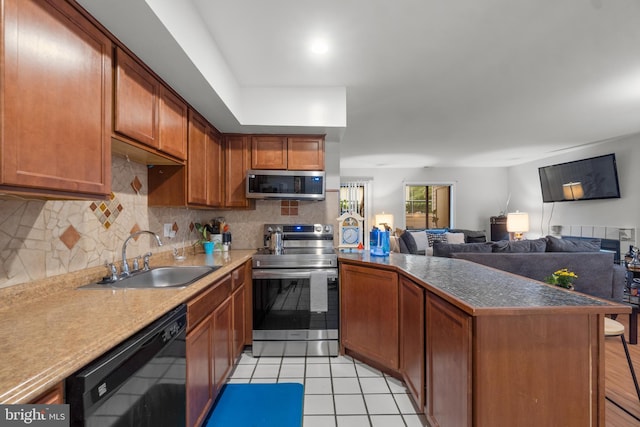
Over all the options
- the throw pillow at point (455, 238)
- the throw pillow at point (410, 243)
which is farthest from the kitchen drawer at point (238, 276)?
the throw pillow at point (455, 238)

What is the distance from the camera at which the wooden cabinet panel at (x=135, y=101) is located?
137 centimetres

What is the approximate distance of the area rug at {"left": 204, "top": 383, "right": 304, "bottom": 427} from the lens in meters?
1.65

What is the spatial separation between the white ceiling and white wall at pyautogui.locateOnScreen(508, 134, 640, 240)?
1.20m

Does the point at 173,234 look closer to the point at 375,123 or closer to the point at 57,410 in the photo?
the point at 57,410

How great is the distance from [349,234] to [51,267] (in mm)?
2183

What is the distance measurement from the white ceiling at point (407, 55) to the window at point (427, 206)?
3856 mm

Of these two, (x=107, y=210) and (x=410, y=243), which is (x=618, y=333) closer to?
(x=107, y=210)

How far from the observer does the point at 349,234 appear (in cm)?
283

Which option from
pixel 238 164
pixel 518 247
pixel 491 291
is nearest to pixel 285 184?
pixel 238 164

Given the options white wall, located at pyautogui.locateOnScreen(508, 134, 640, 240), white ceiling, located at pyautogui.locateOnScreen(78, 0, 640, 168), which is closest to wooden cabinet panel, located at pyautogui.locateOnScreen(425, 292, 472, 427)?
white ceiling, located at pyautogui.locateOnScreen(78, 0, 640, 168)

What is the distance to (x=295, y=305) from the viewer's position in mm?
2395

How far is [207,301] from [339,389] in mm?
1157

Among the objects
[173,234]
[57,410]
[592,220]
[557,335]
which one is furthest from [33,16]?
[592,220]

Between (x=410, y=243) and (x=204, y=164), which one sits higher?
(x=204, y=164)
